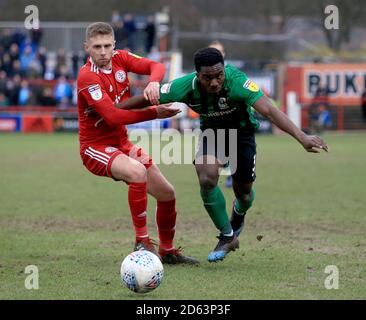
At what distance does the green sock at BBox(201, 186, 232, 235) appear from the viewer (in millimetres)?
6922

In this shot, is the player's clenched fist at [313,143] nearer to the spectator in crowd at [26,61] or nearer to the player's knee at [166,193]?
the player's knee at [166,193]

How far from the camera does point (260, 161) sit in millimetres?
17703

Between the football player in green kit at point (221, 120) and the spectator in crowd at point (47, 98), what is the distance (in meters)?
21.1

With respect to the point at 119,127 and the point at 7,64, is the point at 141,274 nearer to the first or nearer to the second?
the point at 119,127

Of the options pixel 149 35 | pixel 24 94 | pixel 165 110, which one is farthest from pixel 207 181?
pixel 149 35

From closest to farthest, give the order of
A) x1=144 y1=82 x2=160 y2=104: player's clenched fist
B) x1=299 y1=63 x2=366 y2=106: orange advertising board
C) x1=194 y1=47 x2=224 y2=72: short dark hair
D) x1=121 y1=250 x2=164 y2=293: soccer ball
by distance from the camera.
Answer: x1=121 y1=250 x2=164 y2=293: soccer ball < x1=194 y1=47 x2=224 y2=72: short dark hair < x1=144 y1=82 x2=160 y2=104: player's clenched fist < x1=299 y1=63 x2=366 y2=106: orange advertising board

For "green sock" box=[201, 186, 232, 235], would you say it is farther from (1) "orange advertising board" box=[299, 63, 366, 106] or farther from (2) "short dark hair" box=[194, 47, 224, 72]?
(1) "orange advertising board" box=[299, 63, 366, 106]

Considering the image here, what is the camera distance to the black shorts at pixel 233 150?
23.0 ft

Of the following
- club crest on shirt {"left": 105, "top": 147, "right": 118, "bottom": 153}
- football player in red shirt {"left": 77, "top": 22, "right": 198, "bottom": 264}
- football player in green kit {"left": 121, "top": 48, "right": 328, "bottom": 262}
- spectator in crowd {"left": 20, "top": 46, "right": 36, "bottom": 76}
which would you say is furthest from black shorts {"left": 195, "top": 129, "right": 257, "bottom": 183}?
spectator in crowd {"left": 20, "top": 46, "right": 36, "bottom": 76}

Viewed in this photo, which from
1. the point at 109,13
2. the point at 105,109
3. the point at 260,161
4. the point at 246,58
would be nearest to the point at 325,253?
the point at 105,109

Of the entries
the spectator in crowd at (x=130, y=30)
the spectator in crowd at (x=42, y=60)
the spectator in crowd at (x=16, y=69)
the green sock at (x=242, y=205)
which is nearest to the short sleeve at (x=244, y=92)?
the green sock at (x=242, y=205)

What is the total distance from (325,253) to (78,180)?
24.4 feet
